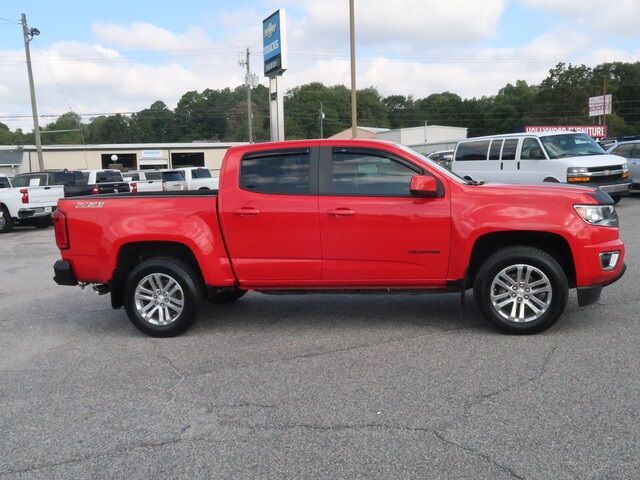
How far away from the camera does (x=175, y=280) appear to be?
6.09m

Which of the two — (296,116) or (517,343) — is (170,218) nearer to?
(517,343)

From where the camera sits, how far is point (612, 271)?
5633 mm

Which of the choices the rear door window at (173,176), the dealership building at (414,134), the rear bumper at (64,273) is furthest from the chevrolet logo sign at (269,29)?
the dealership building at (414,134)

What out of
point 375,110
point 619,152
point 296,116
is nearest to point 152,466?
point 619,152

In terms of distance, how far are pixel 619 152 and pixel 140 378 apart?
→ 18773mm

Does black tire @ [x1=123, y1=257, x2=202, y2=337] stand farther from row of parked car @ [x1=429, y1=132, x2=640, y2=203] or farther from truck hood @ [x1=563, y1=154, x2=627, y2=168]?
truck hood @ [x1=563, y1=154, x2=627, y2=168]

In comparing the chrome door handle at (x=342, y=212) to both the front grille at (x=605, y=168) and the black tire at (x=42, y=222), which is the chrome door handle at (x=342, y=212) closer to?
the front grille at (x=605, y=168)

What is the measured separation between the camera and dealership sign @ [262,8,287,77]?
2480 centimetres

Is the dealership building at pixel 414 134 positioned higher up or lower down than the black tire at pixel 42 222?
A: higher up

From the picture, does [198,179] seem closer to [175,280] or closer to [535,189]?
[175,280]

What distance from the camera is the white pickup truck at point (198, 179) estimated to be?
2483cm

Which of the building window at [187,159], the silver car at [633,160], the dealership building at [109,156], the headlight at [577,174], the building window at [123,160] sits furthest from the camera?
the building window at [187,159]

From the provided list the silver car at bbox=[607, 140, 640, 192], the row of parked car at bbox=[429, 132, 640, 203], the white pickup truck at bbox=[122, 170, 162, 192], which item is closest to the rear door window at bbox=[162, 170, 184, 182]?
the white pickup truck at bbox=[122, 170, 162, 192]

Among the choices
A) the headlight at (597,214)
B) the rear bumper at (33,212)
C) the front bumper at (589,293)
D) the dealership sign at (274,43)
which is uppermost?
the dealership sign at (274,43)
